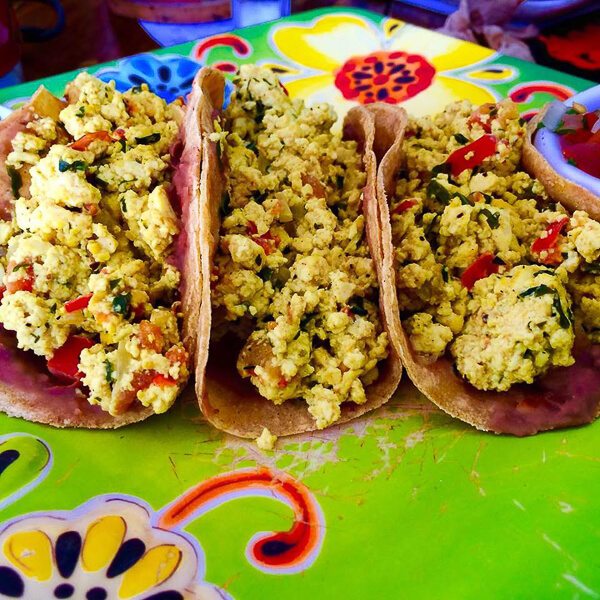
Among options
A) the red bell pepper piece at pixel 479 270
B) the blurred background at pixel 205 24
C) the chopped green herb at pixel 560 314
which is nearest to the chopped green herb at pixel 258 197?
the red bell pepper piece at pixel 479 270

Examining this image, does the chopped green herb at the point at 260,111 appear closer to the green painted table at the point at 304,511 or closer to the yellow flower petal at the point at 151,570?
the green painted table at the point at 304,511

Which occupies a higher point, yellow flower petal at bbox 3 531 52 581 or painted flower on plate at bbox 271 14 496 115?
painted flower on plate at bbox 271 14 496 115

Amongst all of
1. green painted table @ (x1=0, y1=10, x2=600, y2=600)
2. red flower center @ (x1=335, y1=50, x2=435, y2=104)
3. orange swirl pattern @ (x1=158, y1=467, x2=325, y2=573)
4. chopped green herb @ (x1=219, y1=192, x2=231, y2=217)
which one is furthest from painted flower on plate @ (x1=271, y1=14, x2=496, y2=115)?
orange swirl pattern @ (x1=158, y1=467, x2=325, y2=573)

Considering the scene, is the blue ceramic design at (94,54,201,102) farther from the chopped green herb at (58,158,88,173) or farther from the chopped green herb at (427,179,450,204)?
the chopped green herb at (427,179,450,204)

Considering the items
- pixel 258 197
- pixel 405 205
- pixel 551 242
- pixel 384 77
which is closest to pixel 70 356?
pixel 258 197

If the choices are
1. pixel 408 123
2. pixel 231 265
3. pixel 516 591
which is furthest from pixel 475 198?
pixel 516 591

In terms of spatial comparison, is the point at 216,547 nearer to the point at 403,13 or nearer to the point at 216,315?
the point at 216,315
